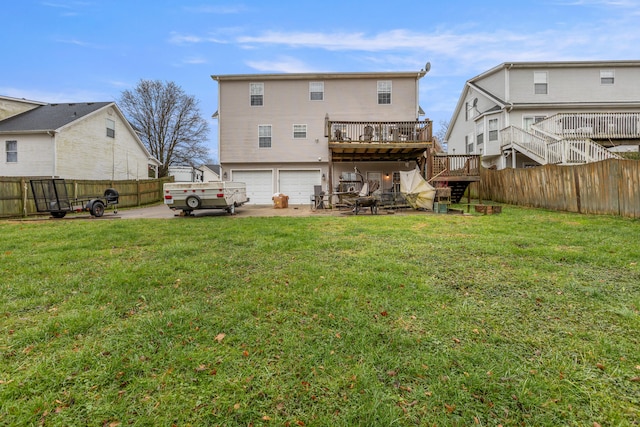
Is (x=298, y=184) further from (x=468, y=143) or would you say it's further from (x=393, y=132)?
(x=468, y=143)

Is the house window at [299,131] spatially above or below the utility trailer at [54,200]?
above

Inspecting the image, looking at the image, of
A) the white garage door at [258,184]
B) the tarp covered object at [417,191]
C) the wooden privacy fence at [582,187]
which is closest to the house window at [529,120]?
the wooden privacy fence at [582,187]

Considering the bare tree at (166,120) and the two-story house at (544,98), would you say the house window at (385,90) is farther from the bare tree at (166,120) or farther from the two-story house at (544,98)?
the bare tree at (166,120)

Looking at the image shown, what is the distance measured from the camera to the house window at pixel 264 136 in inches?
662

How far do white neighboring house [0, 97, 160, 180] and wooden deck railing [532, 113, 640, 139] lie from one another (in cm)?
2547

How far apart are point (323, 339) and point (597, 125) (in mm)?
20024

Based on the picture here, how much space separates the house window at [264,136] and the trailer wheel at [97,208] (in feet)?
27.4

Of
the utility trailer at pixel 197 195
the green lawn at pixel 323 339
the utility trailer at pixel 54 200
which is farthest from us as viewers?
the utility trailer at pixel 197 195

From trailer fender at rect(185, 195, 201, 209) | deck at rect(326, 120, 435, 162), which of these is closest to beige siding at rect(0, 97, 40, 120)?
trailer fender at rect(185, 195, 201, 209)

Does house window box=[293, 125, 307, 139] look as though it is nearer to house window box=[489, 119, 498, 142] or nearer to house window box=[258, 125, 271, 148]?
house window box=[258, 125, 271, 148]

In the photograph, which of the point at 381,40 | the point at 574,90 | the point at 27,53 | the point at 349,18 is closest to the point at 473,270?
the point at 349,18

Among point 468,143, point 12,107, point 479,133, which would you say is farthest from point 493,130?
point 12,107

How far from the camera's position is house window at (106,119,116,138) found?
19625mm

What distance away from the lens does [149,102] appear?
102 ft
